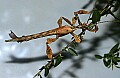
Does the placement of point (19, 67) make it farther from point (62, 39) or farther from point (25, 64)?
point (62, 39)

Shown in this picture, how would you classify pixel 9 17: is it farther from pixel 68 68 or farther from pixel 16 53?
pixel 68 68

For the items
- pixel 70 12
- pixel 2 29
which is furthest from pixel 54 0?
pixel 2 29

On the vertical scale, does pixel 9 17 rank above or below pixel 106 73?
above

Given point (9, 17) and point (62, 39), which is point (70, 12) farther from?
point (9, 17)

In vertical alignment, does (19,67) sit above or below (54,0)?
below

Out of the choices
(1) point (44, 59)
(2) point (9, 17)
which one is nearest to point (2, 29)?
(2) point (9, 17)

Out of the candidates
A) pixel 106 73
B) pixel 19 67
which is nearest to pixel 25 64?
pixel 19 67

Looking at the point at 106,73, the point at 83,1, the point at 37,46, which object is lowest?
the point at 106,73
